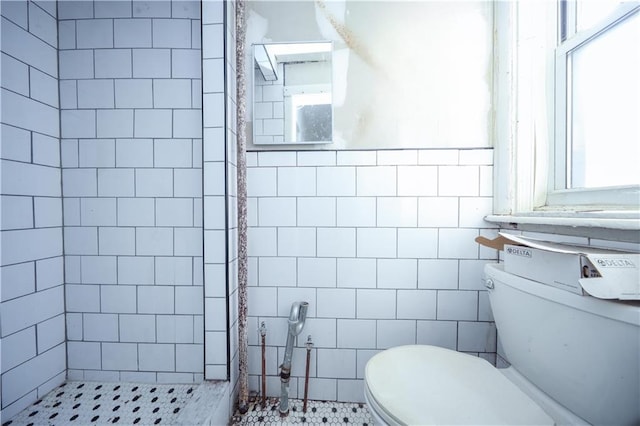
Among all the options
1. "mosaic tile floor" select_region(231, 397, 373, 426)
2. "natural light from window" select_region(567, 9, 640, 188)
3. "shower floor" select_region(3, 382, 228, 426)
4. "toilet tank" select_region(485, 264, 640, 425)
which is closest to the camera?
"toilet tank" select_region(485, 264, 640, 425)

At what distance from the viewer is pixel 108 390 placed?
1063mm

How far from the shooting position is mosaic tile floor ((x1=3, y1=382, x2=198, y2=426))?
0.90 m

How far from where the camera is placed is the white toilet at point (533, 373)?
21.2 inches

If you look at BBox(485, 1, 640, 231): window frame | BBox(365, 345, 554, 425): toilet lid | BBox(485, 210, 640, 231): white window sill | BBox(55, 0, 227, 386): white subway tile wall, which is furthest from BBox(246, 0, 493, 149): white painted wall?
BBox(365, 345, 554, 425): toilet lid

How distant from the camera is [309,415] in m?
1.06

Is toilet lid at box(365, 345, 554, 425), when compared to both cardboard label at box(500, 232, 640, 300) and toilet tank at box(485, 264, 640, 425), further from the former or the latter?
cardboard label at box(500, 232, 640, 300)

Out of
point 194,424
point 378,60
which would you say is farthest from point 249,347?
point 378,60

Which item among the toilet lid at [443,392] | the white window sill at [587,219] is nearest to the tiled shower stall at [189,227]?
the white window sill at [587,219]

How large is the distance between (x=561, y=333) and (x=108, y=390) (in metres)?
1.74

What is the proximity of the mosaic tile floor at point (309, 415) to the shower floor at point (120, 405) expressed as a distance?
0.23 m

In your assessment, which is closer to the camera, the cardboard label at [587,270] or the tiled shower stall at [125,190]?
the cardboard label at [587,270]

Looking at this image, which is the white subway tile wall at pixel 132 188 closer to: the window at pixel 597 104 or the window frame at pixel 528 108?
the window frame at pixel 528 108

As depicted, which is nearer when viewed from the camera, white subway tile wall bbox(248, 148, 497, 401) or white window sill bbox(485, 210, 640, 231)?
white window sill bbox(485, 210, 640, 231)

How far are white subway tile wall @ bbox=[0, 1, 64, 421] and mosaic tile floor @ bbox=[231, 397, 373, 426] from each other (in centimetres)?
87
